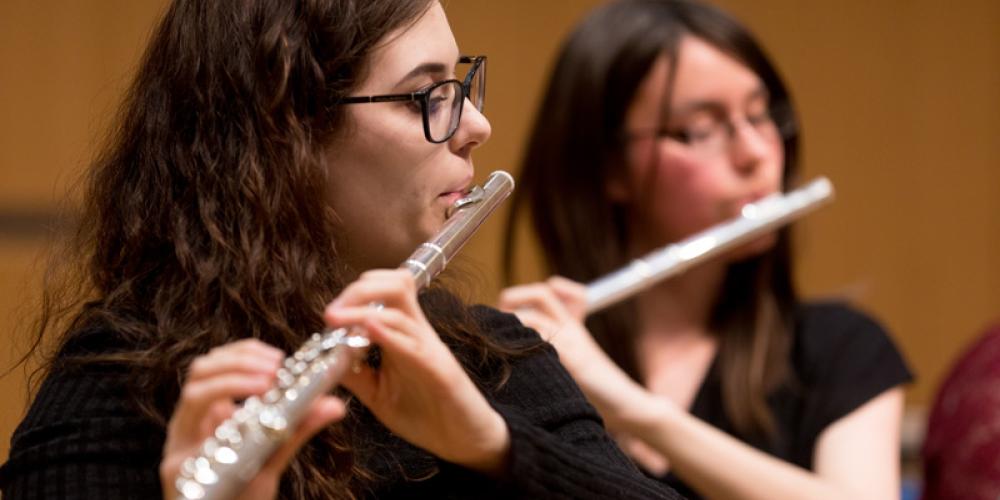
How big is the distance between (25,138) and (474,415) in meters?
2.07

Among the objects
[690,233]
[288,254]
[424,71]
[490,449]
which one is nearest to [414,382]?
[490,449]

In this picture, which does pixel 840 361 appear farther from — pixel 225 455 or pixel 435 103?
pixel 225 455

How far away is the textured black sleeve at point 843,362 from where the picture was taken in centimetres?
179

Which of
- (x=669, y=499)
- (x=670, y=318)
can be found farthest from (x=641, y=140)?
(x=669, y=499)

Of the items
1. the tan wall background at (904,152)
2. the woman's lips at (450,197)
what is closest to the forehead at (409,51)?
the woman's lips at (450,197)

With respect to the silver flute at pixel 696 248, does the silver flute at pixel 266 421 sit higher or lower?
higher

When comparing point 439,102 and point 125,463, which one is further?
point 439,102

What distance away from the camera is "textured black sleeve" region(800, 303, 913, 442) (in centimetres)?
179

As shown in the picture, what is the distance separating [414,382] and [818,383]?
1.05 meters

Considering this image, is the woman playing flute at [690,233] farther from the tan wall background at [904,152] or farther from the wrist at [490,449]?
the tan wall background at [904,152]

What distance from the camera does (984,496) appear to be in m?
1.65

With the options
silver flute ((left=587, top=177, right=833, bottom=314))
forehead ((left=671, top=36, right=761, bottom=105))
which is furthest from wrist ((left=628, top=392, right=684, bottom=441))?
forehead ((left=671, top=36, right=761, bottom=105))

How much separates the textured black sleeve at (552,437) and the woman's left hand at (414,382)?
0.08ft

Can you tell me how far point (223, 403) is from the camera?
0.80 m
